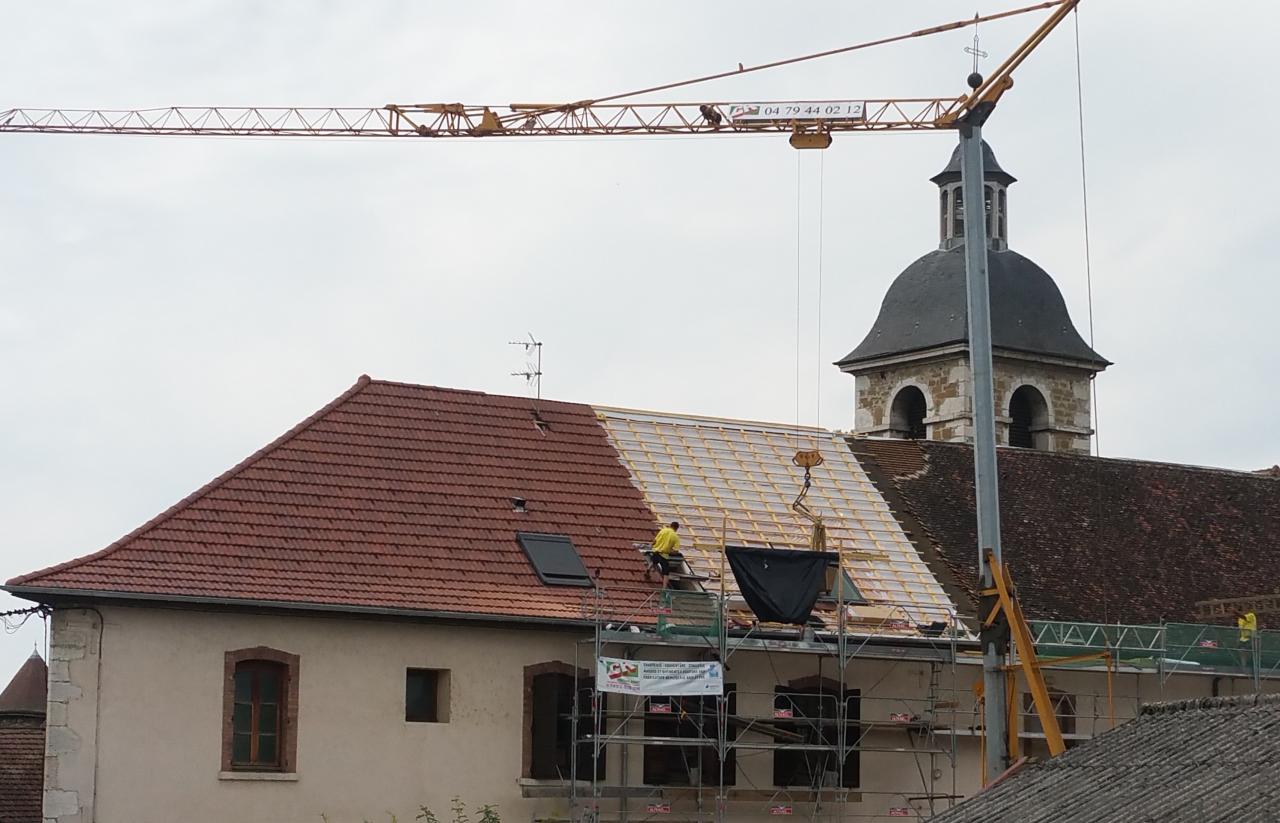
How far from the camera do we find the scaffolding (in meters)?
32.1

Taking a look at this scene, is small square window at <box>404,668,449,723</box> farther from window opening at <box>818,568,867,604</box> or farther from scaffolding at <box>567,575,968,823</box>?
window opening at <box>818,568,867,604</box>

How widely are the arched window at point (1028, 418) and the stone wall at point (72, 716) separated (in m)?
30.6

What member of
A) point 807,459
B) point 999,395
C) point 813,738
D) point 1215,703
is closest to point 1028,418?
point 999,395

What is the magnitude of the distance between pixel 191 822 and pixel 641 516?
8.87 m

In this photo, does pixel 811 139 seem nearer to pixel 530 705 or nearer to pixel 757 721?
pixel 757 721

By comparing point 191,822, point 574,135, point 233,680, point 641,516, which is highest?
point 574,135

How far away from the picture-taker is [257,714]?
101ft

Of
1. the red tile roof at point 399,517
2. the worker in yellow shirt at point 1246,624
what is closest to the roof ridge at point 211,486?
the red tile roof at point 399,517

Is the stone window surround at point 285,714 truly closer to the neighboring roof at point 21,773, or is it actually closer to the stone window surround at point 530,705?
the stone window surround at point 530,705

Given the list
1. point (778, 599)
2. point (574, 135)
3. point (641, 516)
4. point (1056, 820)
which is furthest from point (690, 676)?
point (574, 135)

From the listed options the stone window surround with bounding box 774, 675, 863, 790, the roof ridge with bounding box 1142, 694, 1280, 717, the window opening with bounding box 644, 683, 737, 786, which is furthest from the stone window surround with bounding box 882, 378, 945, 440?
the roof ridge with bounding box 1142, 694, 1280, 717

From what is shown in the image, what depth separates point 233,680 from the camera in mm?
30453

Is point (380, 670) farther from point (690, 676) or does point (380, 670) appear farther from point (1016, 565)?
point (1016, 565)

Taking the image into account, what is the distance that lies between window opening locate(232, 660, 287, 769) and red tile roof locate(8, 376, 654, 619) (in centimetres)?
112
